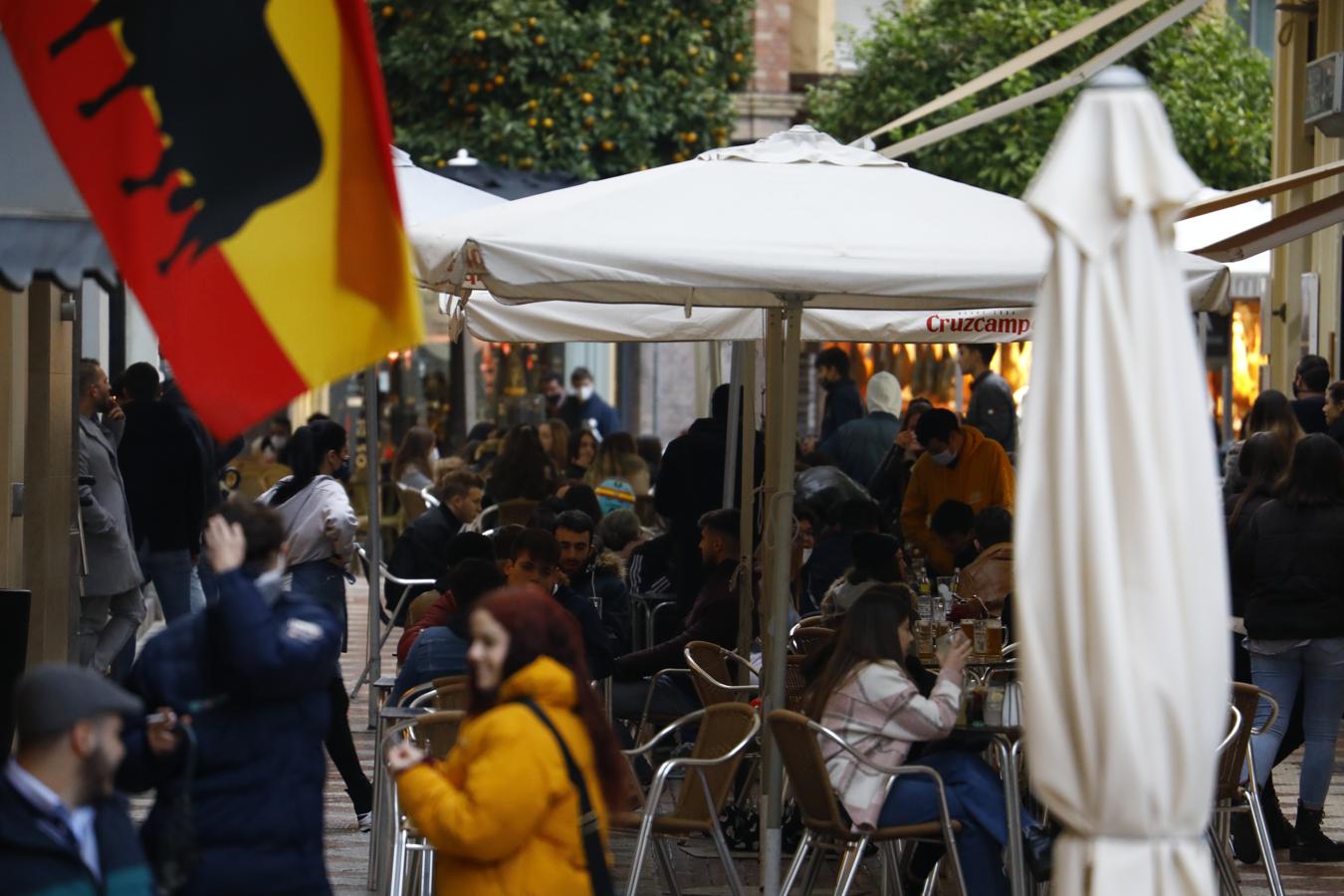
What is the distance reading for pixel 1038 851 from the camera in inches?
268

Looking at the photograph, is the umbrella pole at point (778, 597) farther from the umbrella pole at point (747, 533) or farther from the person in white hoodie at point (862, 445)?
the person in white hoodie at point (862, 445)

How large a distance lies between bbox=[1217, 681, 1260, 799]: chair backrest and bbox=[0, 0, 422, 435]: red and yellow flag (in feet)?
12.2

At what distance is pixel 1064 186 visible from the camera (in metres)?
4.62

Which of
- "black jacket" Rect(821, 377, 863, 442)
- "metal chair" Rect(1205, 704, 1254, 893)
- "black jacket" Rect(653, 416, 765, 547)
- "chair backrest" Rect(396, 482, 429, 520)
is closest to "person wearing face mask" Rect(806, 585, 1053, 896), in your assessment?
"metal chair" Rect(1205, 704, 1254, 893)

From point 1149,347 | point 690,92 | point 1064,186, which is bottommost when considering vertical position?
point 1149,347

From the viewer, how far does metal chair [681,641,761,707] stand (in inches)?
323

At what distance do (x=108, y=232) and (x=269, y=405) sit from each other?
2.05 feet

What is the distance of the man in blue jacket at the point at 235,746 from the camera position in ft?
15.0

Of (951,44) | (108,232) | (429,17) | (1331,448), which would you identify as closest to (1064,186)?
(108,232)

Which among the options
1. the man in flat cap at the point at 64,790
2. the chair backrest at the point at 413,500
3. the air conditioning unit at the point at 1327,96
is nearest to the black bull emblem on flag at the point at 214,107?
the man in flat cap at the point at 64,790

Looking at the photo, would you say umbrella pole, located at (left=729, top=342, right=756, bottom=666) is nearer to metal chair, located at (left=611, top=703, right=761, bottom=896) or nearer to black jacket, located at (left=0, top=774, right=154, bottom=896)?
metal chair, located at (left=611, top=703, right=761, bottom=896)

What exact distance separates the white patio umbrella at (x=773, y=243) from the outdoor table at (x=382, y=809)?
4.17 feet

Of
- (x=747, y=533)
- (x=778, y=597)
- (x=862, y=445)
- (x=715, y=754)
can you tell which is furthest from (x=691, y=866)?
(x=862, y=445)

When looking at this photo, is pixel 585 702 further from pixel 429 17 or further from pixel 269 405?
pixel 429 17
